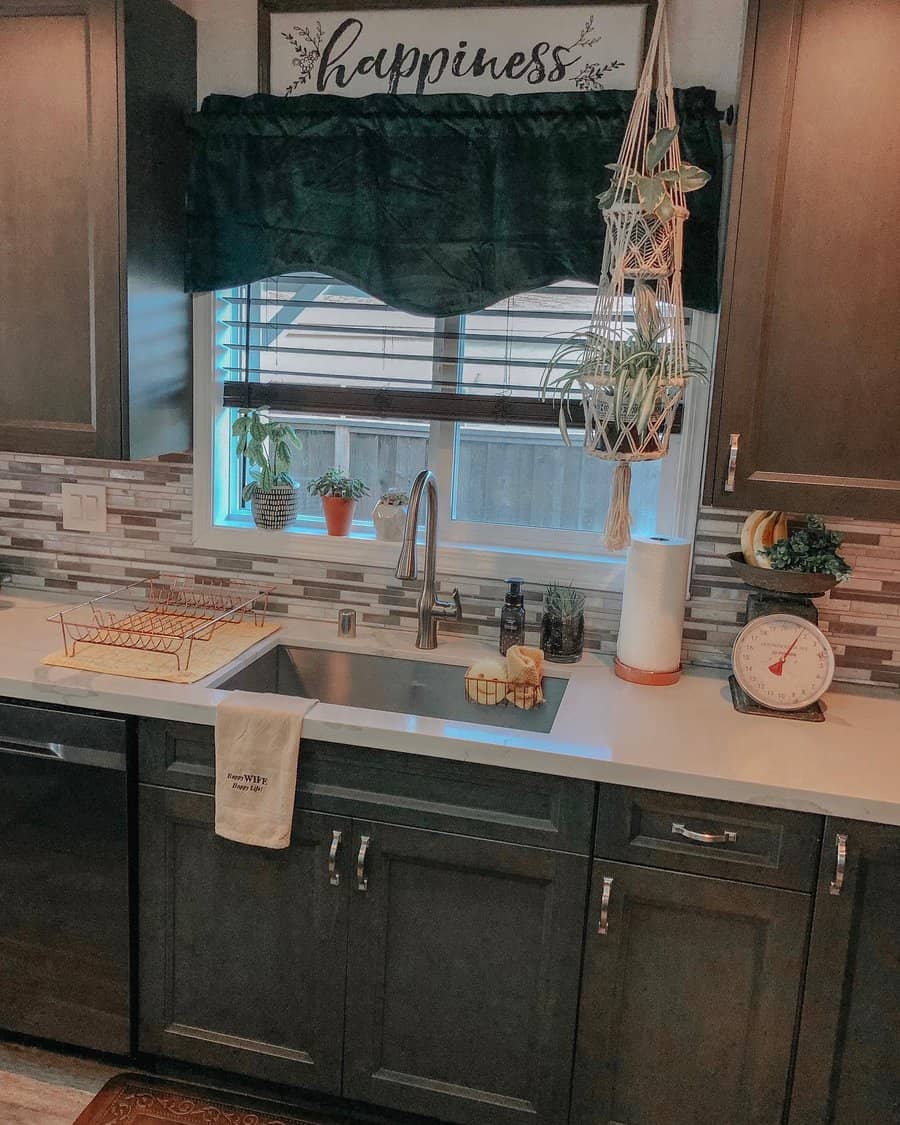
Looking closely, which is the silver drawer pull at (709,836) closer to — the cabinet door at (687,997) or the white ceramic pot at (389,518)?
the cabinet door at (687,997)

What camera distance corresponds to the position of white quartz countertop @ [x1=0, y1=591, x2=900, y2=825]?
1.72 m

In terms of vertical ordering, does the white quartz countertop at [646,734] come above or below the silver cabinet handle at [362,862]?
above

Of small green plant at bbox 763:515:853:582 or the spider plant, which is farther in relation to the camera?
small green plant at bbox 763:515:853:582

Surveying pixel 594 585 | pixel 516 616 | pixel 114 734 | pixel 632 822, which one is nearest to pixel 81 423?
pixel 114 734

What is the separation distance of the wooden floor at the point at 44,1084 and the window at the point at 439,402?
1270 mm

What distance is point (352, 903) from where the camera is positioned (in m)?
1.95

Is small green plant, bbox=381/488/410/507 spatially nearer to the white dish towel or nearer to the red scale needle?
the white dish towel

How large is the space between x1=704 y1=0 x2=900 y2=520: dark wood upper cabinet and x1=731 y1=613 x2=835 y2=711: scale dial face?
0.26 metres

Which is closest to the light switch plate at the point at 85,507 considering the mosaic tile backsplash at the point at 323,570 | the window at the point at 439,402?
the mosaic tile backsplash at the point at 323,570

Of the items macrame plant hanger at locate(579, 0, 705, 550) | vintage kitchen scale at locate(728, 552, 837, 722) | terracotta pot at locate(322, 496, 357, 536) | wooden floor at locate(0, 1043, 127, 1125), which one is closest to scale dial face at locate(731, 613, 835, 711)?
vintage kitchen scale at locate(728, 552, 837, 722)

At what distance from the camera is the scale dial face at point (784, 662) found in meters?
2.01

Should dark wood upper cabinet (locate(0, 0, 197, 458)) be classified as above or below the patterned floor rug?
above

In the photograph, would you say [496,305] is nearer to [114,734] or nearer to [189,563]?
[189,563]

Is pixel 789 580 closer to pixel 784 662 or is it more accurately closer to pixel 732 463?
pixel 784 662
